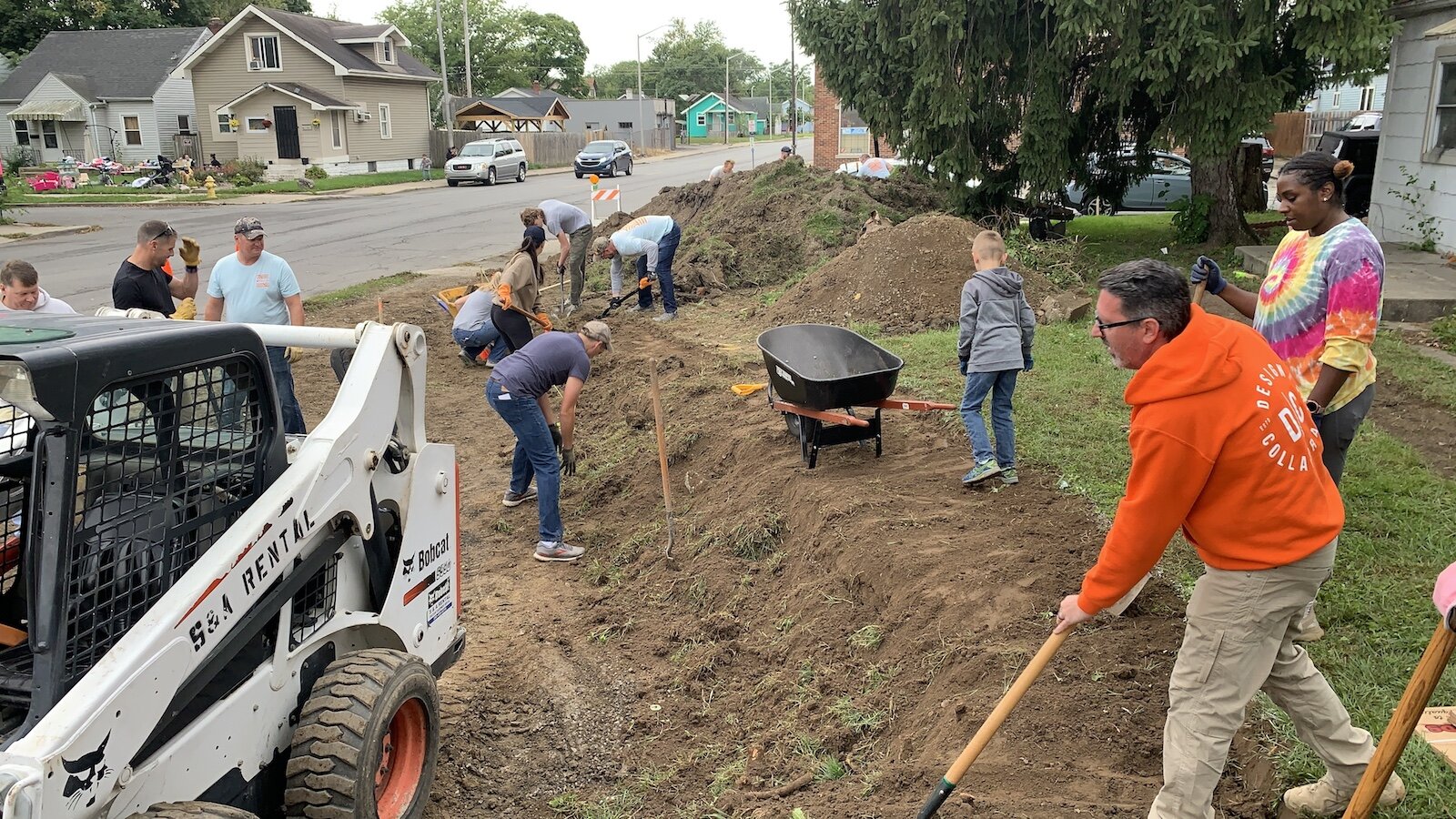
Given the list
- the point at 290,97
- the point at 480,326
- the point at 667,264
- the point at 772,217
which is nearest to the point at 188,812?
the point at 480,326

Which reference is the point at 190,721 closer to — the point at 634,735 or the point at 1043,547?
the point at 634,735

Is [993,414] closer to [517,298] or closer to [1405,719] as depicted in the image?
[1405,719]

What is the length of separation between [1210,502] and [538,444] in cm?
486

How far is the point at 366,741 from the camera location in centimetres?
344

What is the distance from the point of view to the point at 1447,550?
16.8ft

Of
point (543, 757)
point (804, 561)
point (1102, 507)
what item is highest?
point (1102, 507)

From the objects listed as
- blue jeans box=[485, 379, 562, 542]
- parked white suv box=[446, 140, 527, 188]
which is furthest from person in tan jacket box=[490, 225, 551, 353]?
parked white suv box=[446, 140, 527, 188]

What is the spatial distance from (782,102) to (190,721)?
153m

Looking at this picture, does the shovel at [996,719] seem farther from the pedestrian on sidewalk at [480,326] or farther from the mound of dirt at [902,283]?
the mound of dirt at [902,283]

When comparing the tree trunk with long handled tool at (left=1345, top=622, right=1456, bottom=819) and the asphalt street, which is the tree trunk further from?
long handled tool at (left=1345, top=622, right=1456, bottom=819)

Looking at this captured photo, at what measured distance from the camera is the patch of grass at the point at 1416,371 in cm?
786

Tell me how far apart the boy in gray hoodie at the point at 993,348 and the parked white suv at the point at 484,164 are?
117 ft

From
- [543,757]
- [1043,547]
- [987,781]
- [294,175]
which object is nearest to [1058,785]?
[987,781]

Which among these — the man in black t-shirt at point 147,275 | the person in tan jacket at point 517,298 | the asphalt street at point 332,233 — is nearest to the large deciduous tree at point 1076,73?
the person in tan jacket at point 517,298
